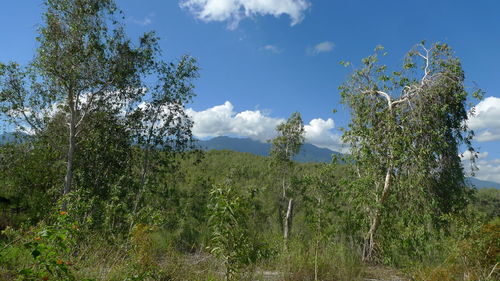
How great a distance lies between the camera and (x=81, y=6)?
9461mm

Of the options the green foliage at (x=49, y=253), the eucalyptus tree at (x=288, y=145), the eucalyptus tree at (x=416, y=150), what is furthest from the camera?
the eucalyptus tree at (x=288, y=145)

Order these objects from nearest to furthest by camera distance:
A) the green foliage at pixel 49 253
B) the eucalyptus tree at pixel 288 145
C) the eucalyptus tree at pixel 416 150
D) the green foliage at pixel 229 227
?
the green foliage at pixel 49 253 < the green foliage at pixel 229 227 < the eucalyptus tree at pixel 416 150 < the eucalyptus tree at pixel 288 145

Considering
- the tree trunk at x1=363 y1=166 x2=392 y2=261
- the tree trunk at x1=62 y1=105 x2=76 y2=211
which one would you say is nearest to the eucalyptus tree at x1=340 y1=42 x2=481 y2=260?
the tree trunk at x1=363 y1=166 x2=392 y2=261

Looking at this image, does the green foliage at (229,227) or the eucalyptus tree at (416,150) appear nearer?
the green foliage at (229,227)

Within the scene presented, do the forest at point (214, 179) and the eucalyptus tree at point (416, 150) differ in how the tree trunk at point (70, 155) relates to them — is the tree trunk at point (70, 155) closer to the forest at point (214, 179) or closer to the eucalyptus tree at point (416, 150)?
the forest at point (214, 179)

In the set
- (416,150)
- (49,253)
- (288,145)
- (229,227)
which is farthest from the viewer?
(288,145)

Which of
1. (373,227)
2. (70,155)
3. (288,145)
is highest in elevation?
(288,145)

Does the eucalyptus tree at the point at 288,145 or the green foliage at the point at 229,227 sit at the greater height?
the eucalyptus tree at the point at 288,145

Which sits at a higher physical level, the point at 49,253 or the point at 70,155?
the point at 70,155

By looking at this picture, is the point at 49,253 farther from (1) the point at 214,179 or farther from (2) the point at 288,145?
(2) the point at 288,145

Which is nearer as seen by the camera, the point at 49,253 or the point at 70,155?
the point at 49,253

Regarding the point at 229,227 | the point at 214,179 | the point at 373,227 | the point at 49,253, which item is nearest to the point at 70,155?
the point at 214,179

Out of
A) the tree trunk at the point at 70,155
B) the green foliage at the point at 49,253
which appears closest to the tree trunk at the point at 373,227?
the green foliage at the point at 49,253

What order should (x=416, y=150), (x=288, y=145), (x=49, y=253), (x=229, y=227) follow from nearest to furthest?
(x=49, y=253), (x=229, y=227), (x=416, y=150), (x=288, y=145)
